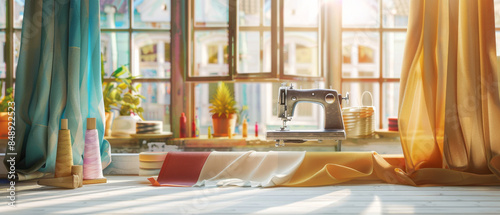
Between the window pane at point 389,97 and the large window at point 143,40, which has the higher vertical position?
the large window at point 143,40

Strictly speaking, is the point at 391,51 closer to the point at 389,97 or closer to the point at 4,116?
the point at 389,97

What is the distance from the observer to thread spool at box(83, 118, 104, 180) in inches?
84.4

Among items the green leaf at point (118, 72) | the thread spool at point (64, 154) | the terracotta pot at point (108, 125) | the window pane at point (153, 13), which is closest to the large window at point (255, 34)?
the window pane at point (153, 13)

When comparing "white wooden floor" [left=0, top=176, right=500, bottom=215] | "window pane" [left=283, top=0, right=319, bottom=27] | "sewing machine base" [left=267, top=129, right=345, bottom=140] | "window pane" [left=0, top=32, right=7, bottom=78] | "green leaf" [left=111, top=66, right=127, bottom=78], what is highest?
"window pane" [left=283, top=0, right=319, bottom=27]

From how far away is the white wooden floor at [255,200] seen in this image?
1.50 metres

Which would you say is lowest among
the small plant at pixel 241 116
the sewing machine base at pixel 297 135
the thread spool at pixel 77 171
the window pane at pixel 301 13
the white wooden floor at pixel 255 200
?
the white wooden floor at pixel 255 200

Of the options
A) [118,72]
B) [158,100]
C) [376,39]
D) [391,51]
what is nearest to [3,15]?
[118,72]

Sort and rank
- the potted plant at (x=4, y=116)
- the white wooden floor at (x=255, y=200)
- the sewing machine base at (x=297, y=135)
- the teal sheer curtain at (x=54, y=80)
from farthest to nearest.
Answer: the potted plant at (x=4, y=116), the teal sheer curtain at (x=54, y=80), the sewing machine base at (x=297, y=135), the white wooden floor at (x=255, y=200)

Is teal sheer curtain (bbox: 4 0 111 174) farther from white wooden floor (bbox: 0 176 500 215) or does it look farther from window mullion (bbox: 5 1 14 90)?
window mullion (bbox: 5 1 14 90)

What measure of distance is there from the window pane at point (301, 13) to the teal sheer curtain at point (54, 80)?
1.21 m

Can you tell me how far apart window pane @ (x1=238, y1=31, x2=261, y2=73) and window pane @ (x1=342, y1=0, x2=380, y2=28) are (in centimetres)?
70

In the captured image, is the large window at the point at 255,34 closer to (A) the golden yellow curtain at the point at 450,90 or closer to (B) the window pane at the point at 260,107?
(B) the window pane at the point at 260,107

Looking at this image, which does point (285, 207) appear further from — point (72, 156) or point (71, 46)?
point (71, 46)

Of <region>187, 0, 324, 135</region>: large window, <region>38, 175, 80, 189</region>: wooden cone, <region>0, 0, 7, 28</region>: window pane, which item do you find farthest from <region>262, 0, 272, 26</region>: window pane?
<region>0, 0, 7, 28</region>: window pane
